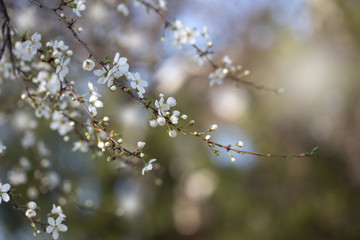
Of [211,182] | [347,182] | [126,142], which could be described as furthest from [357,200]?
[126,142]

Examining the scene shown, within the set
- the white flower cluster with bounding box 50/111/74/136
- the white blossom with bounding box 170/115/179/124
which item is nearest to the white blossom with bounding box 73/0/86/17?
the white flower cluster with bounding box 50/111/74/136

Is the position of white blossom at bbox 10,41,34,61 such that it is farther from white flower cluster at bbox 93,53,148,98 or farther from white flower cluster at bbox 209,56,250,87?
white flower cluster at bbox 209,56,250,87

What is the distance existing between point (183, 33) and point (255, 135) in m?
4.10

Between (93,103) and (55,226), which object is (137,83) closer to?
(93,103)

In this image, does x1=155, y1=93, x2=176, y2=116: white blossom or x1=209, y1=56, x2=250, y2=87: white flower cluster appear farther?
x1=209, y1=56, x2=250, y2=87: white flower cluster

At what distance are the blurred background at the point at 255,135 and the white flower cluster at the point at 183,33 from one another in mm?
2059

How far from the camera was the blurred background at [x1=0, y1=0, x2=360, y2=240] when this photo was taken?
14.4 feet

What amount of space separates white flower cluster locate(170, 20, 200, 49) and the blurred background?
2.06m

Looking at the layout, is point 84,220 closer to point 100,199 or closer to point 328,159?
point 100,199

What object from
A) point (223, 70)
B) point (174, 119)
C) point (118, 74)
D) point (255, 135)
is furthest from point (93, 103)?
point (255, 135)

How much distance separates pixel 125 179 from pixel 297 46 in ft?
11.2

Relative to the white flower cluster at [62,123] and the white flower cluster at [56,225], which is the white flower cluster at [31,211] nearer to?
Answer: the white flower cluster at [56,225]

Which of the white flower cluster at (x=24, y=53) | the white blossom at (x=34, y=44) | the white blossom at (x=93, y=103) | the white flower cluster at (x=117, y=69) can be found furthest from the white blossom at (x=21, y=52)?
the white flower cluster at (x=117, y=69)

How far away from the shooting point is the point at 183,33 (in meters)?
1.55
